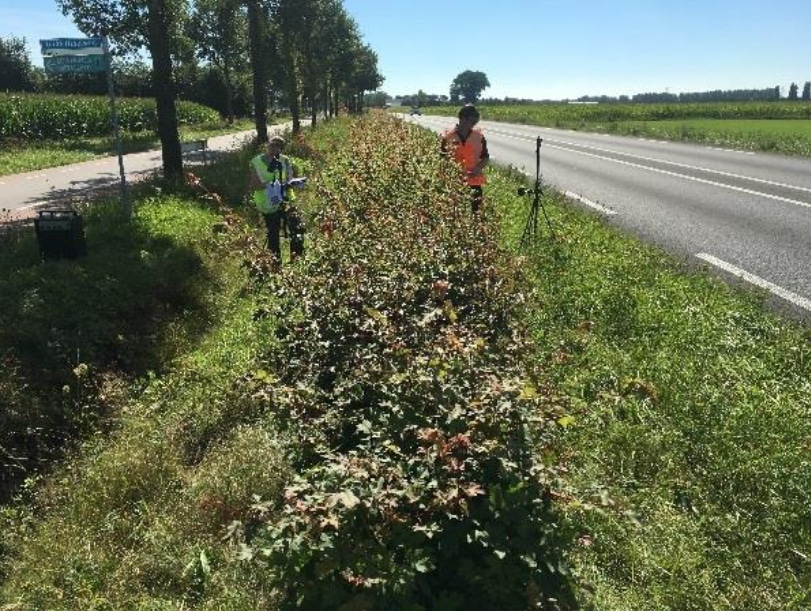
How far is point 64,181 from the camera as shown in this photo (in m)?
17.7

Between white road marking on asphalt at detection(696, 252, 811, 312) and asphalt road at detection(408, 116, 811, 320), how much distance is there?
0.01 m

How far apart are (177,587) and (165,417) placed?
2026 mm

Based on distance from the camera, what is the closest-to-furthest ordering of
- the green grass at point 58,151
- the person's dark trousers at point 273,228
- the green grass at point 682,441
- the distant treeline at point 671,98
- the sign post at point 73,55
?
1. the green grass at point 682,441
2. the sign post at point 73,55
3. the person's dark trousers at point 273,228
4. the green grass at point 58,151
5. the distant treeline at point 671,98

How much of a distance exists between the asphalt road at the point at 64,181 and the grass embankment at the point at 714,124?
78.9ft

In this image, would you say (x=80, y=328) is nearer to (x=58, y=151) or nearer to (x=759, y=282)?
(x=759, y=282)

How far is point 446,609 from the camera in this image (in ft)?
8.73

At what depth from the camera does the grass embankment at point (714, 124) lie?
1101 inches

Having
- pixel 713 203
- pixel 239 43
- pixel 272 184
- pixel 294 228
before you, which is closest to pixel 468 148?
pixel 272 184

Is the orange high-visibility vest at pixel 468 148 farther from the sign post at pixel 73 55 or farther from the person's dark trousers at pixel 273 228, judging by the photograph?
the sign post at pixel 73 55

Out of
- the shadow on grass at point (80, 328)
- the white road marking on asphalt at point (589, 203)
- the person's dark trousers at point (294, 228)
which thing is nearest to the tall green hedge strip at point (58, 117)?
the shadow on grass at point (80, 328)

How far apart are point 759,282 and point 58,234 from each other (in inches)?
338

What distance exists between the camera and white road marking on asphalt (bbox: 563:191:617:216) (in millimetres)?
11933

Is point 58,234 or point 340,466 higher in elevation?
point 58,234

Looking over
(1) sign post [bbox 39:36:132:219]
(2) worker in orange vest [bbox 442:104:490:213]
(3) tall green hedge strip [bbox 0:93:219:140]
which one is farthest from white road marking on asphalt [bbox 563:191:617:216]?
(3) tall green hedge strip [bbox 0:93:219:140]
